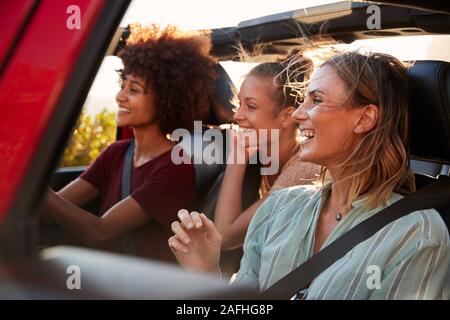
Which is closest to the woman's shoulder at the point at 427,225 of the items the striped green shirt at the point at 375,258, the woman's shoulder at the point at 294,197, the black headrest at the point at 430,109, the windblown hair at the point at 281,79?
the striped green shirt at the point at 375,258

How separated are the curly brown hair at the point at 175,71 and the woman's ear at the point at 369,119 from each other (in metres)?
1.00

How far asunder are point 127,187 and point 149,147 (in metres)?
0.17

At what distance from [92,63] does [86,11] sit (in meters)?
0.09

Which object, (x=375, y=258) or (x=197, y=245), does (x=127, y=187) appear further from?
(x=375, y=258)

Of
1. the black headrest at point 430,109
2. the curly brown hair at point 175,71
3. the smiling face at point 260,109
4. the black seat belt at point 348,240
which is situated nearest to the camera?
the black seat belt at point 348,240

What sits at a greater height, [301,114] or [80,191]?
[301,114]

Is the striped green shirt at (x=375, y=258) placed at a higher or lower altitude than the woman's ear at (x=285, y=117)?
lower

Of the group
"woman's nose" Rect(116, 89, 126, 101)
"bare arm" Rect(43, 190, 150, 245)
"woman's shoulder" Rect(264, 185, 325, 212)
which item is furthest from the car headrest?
"woman's shoulder" Rect(264, 185, 325, 212)

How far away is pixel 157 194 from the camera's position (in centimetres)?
289

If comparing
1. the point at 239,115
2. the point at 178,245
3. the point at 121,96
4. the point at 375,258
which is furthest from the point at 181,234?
the point at 121,96

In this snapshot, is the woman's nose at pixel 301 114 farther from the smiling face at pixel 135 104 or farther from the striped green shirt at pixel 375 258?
the smiling face at pixel 135 104

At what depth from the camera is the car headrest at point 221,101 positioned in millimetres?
3123

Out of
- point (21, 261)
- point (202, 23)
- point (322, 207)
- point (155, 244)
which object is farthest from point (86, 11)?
point (155, 244)

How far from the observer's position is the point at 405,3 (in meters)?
1.67
